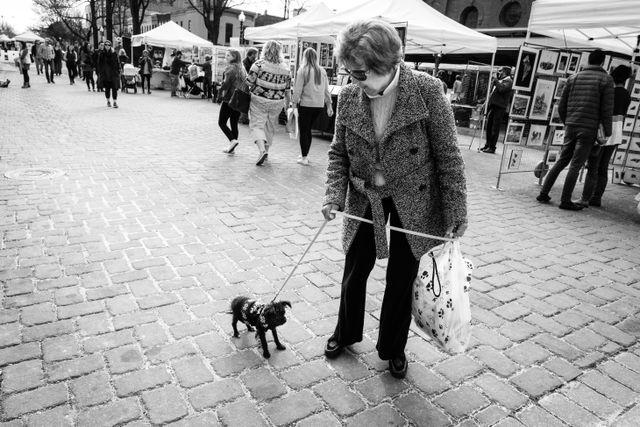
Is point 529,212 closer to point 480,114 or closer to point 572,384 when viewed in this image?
point 572,384

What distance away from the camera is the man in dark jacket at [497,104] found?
11094mm

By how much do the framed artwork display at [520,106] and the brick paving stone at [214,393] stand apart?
21.9 feet

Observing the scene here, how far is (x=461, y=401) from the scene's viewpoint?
2504 millimetres

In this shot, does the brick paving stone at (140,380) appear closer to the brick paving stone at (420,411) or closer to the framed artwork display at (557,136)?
the brick paving stone at (420,411)

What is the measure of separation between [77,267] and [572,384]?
368cm

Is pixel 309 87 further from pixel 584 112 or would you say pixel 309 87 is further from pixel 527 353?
pixel 527 353

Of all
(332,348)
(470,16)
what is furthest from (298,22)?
(470,16)

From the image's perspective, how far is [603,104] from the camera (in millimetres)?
6121

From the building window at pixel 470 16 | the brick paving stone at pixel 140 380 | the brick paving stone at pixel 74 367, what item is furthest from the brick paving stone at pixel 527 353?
the building window at pixel 470 16

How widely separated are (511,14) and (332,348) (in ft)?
90.0

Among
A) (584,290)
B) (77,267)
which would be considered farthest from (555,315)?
(77,267)

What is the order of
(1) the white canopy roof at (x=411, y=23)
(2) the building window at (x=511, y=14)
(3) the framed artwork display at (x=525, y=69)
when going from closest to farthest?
(3) the framed artwork display at (x=525, y=69), (1) the white canopy roof at (x=411, y=23), (2) the building window at (x=511, y=14)

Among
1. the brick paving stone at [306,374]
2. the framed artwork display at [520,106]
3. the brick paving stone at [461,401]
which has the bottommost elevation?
the brick paving stone at [306,374]

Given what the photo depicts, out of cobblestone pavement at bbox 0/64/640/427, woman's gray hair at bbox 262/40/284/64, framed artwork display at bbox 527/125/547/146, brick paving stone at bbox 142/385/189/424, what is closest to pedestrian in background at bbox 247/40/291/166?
woman's gray hair at bbox 262/40/284/64
